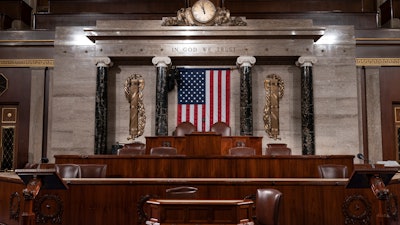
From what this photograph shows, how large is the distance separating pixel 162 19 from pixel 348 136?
6.73 meters

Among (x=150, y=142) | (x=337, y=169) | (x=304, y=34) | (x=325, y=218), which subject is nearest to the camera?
(x=325, y=218)

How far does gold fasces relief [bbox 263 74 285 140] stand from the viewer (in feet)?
49.5

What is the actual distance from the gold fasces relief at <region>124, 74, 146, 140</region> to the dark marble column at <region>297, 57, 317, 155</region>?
4.98 meters

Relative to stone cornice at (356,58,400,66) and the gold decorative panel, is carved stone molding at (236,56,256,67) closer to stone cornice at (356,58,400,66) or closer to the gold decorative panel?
stone cornice at (356,58,400,66)

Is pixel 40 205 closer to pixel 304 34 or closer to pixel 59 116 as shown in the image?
pixel 59 116

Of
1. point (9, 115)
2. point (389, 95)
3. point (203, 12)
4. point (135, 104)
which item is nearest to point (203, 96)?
point (135, 104)

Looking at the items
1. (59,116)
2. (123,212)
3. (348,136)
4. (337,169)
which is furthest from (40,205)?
(348,136)

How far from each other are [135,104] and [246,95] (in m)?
3.55

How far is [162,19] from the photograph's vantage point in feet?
49.0

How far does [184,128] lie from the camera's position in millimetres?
14312

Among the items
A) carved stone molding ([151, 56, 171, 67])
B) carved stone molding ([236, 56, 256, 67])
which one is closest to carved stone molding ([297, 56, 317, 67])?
carved stone molding ([236, 56, 256, 67])

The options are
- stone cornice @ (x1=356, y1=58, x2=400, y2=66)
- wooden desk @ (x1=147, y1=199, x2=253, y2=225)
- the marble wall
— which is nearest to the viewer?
wooden desk @ (x1=147, y1=199, x2=253, y2=225)

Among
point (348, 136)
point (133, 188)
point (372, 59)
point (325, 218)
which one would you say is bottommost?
point (325, 218)

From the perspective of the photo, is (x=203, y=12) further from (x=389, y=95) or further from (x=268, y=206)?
(x=268, y=206)
